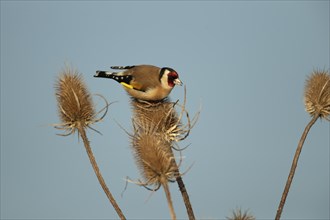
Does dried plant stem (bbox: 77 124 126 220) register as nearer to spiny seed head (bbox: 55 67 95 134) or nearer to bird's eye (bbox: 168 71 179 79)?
spiny seed head (bbox: 55 67 95 134)

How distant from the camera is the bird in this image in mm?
8625

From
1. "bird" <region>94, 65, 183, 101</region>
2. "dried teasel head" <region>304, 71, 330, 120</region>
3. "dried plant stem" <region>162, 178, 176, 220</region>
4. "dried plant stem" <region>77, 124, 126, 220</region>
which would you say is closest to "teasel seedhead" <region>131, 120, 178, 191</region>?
"dried plant stem" <region>162, 178, 176, 220</region>

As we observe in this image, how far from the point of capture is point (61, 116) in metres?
8.07

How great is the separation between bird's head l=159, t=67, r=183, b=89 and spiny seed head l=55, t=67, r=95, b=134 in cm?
130

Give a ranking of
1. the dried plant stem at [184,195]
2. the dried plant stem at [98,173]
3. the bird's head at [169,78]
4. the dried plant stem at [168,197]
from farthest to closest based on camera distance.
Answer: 1. the bird's head at [169,78]
2. the dried plant stem at [184,195]
3. the dried plant stem at [98,173]
4. the dried plant stem at [168,197]

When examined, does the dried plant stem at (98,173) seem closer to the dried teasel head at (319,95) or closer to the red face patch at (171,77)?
the red face patch at (171,77)

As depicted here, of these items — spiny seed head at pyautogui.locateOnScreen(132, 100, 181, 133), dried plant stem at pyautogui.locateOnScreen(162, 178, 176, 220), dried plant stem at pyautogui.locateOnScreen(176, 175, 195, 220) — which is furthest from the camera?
spiny seed head at pyautogui.locateOnScreen(132, 100, 181, 133)

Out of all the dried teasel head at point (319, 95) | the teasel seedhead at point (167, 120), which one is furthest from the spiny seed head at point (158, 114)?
the dried teasel head at point (319, 95)

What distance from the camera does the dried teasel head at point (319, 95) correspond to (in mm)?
9117

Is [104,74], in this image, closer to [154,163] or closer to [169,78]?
[169,78]

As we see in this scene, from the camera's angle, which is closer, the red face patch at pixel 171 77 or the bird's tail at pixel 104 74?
the red face patch at pixel 171 77

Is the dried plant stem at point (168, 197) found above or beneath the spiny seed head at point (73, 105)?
beneath

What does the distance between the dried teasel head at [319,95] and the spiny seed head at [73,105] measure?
3933 mm

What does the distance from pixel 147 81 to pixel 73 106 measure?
4.82 ft
